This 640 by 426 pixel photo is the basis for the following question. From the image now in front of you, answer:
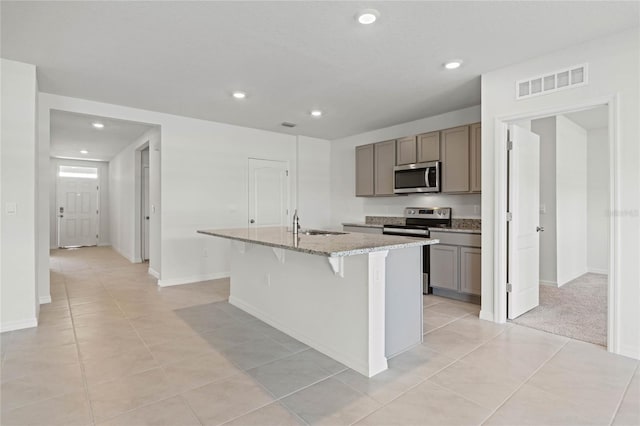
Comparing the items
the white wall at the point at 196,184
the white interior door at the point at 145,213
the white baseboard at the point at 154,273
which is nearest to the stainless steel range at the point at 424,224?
the white wall at the point at 196,184

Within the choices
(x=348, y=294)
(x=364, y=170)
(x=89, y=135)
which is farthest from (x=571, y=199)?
(x=89, y=135)

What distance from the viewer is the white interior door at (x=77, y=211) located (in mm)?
9156

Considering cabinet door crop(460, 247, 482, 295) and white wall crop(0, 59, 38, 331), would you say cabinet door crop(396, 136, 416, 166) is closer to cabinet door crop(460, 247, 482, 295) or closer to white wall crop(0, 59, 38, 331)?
cabinet door crop(460, 247, 482, 295)

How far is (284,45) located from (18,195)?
285 cm

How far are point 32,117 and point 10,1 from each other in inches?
53.8

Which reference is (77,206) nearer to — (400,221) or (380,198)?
(380,198)

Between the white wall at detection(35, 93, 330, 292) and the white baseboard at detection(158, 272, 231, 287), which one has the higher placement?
the white wall at detection(35, 93, 330, 292)

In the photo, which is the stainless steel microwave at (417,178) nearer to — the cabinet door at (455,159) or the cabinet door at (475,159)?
the cabinet door at (455,159)

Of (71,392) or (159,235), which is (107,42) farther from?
(159,235)

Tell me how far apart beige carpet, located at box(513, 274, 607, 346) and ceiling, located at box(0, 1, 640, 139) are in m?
2.48

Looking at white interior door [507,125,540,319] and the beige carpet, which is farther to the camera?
white interior door [507,125,540,319]

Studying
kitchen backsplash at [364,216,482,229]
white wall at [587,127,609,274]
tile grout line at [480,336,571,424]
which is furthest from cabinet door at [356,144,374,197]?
white wall at [587,127,609,274]

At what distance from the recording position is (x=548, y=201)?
195 inches

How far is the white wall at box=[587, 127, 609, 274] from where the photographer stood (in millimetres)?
5578
